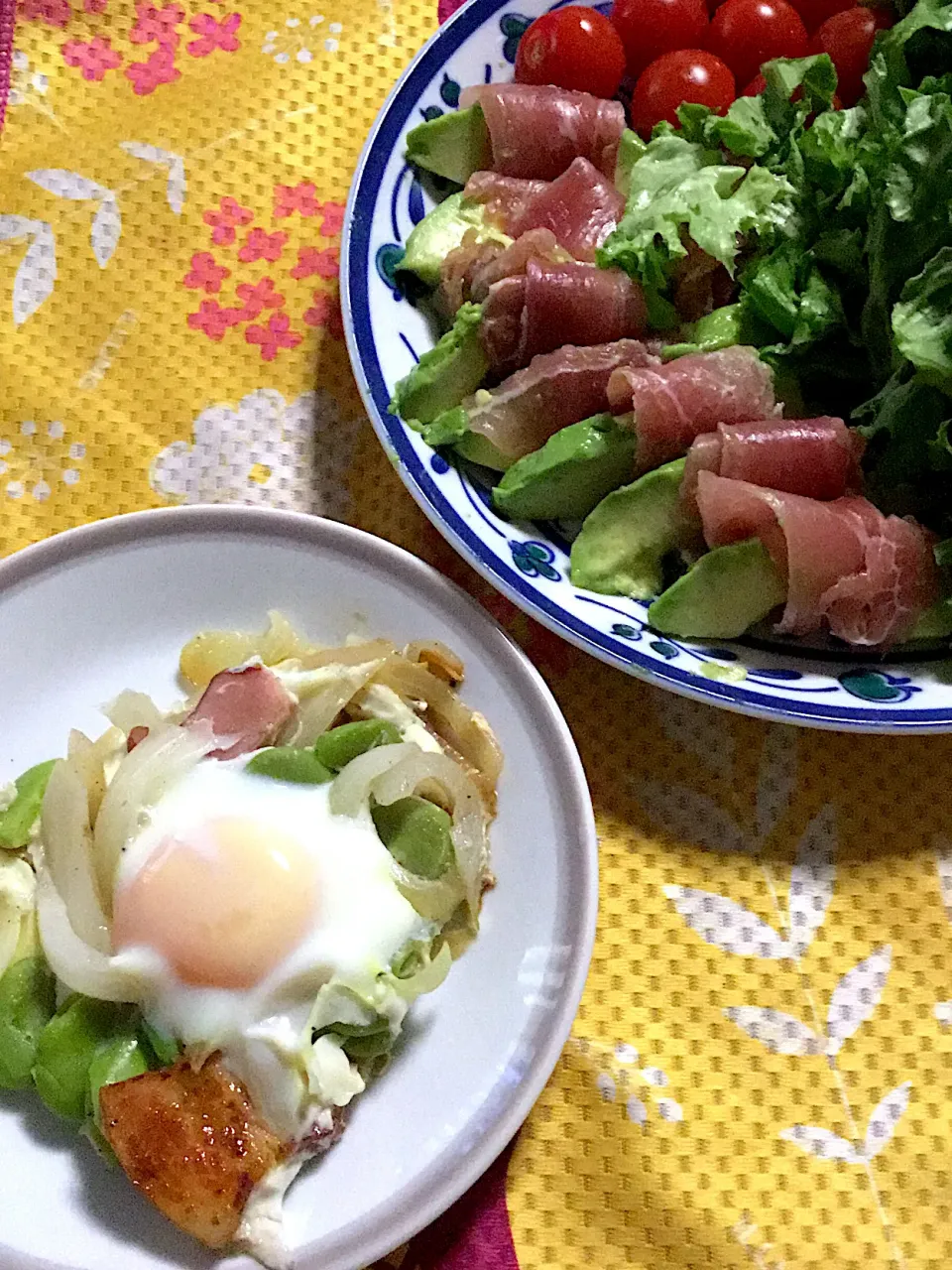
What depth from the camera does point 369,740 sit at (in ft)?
3.51

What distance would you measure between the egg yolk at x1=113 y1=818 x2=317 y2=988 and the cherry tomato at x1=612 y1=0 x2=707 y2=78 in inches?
50.2

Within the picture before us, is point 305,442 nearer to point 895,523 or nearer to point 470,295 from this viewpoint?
point 470,295

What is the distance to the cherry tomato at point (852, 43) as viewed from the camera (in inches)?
57.4

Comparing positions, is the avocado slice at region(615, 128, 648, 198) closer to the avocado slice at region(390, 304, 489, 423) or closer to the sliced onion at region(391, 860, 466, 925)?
the avocado slice at region(390, 304, 489, 423)

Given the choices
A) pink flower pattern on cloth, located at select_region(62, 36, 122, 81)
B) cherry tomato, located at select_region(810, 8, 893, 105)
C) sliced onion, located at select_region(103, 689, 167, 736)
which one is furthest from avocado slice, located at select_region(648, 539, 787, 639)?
pink flower pattern on cloth, located at select_region(62, 36, 122, 81)

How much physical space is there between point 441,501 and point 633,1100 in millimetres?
670

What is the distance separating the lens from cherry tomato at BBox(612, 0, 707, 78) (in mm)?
1526

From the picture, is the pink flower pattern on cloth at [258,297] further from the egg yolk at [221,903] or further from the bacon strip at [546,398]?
the egg yolk at [221,903]

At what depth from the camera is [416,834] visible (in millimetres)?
1047

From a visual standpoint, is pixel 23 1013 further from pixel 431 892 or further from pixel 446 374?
pixel 446 374

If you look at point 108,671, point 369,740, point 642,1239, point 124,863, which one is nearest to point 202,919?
point 124,863

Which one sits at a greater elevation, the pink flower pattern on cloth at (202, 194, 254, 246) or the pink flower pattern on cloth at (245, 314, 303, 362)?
the pink flower pattern on cloth at (202, 194, 254, 246)

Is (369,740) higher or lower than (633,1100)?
higher

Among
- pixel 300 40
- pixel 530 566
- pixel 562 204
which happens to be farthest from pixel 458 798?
pixel 300 40
